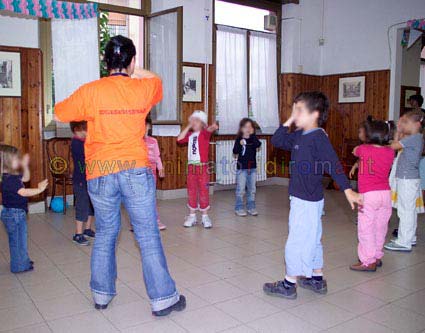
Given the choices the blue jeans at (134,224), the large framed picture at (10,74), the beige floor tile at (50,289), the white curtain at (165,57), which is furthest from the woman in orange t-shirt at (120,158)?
the white curtain at (165,57)

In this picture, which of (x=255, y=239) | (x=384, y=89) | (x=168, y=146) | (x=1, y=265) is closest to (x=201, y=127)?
(x=255, y=239)

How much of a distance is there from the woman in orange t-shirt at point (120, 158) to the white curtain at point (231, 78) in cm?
463

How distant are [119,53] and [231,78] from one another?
494 centimetres

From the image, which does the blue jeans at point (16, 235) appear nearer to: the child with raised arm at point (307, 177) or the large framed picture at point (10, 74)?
the child with raised arm at point (307, 177)

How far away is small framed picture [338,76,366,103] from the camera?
7.52 meters

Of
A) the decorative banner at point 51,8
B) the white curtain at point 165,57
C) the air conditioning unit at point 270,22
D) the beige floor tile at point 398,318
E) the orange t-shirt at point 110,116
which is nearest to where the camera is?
the orange t-shirt at point 110,116

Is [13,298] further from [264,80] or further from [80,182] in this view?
[264,80]

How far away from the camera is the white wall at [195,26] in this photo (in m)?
6.32

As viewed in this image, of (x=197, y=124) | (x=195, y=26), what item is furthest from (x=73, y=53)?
(x=197, y=124)

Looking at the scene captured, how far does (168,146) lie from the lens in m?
6.40

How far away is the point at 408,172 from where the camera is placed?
3.86 m

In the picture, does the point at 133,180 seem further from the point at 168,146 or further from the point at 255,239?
the point at 168,146

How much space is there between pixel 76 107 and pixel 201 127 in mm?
2470

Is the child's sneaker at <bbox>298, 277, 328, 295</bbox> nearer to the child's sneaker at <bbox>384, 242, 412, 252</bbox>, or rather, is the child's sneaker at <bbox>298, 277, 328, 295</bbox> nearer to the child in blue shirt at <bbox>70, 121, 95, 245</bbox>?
the child's sneaker at <bbox>384, 242, 412, 252</bbox>
